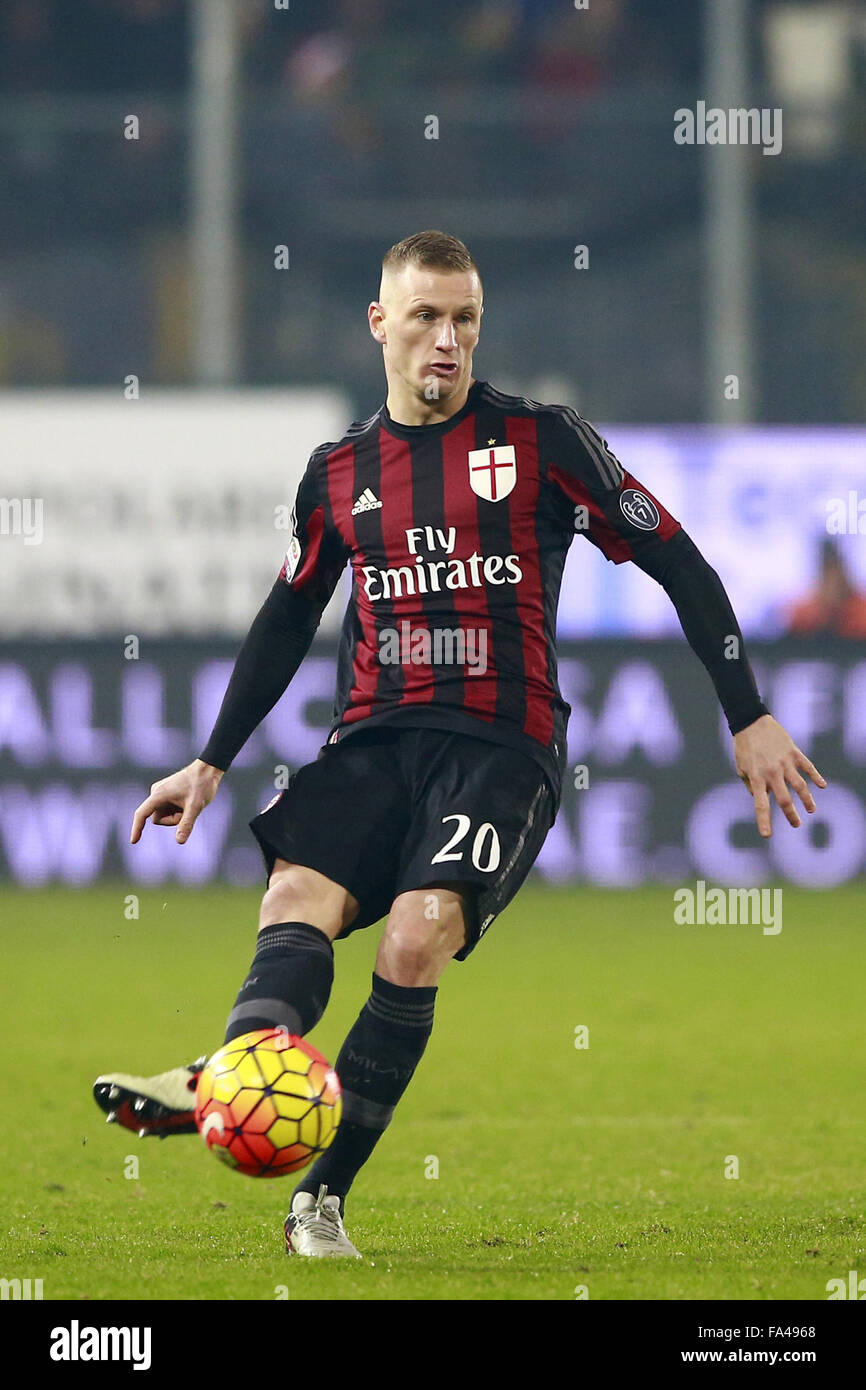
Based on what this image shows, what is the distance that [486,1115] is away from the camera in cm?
631

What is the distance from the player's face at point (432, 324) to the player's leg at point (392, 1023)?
1.05 meters

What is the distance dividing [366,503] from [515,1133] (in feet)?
7.38

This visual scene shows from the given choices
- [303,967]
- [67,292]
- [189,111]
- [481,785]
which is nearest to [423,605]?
[481,785]

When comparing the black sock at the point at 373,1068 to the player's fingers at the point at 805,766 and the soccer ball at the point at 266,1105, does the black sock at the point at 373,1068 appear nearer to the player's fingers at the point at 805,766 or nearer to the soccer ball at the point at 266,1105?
the soccer ball at the point at 266,1105

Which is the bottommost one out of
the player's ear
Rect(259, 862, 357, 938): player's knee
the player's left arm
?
Rect(259, 862, 357, 938): player's knee

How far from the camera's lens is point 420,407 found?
449 centimetres

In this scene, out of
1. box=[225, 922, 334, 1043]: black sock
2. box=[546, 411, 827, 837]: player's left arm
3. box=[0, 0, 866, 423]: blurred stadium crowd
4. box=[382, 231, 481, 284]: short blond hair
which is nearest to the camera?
box=[225, 922, 334, 1043]: black sock

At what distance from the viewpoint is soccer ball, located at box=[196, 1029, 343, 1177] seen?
373 cm

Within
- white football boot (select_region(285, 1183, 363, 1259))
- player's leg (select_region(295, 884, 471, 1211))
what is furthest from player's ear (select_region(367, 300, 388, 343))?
Result: white football boot (select_region(285, 1183, 363, 1259))

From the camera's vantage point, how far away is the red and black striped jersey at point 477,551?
4.37m

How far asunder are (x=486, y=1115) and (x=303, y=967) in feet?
7.79

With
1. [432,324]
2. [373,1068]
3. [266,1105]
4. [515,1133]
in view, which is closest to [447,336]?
[432,324]

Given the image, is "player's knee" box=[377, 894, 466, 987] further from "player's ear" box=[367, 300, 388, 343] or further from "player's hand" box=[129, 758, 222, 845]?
"player's ear" box=[367, 300, 388, 343]
